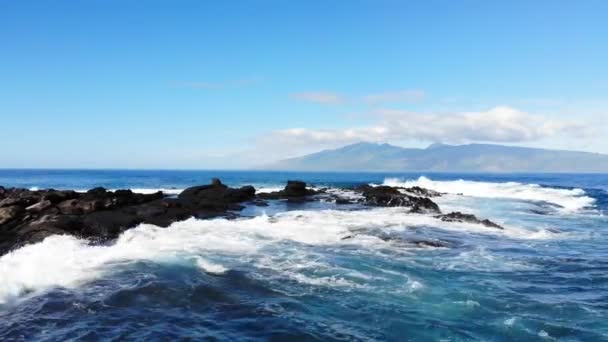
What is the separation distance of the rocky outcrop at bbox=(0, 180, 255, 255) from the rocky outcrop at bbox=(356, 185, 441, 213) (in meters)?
12.1

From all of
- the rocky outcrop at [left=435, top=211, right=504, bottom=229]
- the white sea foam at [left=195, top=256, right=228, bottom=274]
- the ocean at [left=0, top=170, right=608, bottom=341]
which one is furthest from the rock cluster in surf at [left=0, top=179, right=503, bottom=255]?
the white sea foam at [left=195, top=256, right=228, bottom=274]

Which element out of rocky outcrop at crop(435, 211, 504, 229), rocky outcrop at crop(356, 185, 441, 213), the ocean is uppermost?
rocky outcrop at crop(356, 185, 441, 213)

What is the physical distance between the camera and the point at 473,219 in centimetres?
2827

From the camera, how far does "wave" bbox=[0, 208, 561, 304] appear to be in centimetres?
1420

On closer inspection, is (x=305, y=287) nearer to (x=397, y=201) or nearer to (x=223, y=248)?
(x=223, y=248)

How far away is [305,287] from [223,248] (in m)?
6.28

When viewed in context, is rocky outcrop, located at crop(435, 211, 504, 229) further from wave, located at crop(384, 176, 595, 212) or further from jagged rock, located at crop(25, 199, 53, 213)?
jagged rock, located at crop(25, 199, 53, 213)

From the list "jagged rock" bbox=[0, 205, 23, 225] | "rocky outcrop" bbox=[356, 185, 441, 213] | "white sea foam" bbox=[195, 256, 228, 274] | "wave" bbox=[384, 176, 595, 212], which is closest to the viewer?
"white sea foam" bbox=[195, 256, 228, 274]

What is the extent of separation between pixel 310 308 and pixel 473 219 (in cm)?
1924

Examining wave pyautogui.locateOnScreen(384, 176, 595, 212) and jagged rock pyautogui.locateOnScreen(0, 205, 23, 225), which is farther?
wave pyautogui.locateOnScreen(384, 176, 595, 212)

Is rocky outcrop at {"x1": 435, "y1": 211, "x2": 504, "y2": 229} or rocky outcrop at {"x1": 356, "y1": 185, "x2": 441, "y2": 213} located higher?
rocky outcrop at {"x1": 356, "y1": 185, "x2": 441, "y2": 213}

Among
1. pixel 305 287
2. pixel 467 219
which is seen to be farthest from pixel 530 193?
pixel 305 287

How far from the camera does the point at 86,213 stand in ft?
82.0

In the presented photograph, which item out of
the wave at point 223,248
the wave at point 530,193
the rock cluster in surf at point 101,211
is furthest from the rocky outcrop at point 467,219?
the wave at point 530,193
